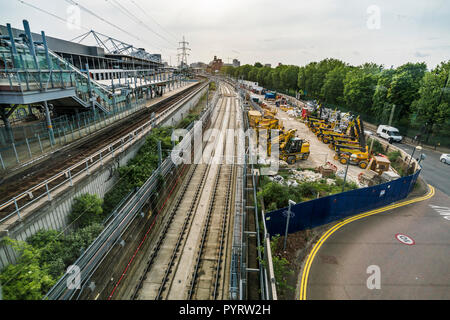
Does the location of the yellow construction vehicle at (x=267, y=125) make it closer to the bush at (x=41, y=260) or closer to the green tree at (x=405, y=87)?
the green tree at (x=405, y=87)

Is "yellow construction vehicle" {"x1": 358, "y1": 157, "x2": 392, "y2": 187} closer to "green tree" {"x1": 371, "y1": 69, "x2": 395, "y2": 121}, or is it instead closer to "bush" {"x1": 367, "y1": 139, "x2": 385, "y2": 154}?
"bush" {"x1": 367, "y1": 139, "x2": 385, "y2": 154}

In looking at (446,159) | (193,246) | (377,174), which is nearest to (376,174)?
(377,174)

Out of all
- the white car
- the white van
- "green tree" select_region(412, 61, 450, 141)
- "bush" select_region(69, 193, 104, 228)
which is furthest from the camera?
the white van

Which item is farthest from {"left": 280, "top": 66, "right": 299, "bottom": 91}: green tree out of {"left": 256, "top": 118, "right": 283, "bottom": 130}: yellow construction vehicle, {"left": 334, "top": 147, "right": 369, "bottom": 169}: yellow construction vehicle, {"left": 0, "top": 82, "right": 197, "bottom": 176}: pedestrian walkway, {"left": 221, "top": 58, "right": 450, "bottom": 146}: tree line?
{"left": 0, "top": 82, "right": 197, "bottom": 176}: pedestrian walkway

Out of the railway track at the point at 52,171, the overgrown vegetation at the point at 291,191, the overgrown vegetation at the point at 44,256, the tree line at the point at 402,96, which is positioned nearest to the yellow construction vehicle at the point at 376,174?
the overgrown vegetation at the point at 291,191

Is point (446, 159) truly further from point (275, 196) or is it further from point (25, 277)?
point (25, 277)

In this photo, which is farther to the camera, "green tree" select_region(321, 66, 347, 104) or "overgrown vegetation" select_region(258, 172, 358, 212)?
"green tree" select_region(321, 66, 347, 104)

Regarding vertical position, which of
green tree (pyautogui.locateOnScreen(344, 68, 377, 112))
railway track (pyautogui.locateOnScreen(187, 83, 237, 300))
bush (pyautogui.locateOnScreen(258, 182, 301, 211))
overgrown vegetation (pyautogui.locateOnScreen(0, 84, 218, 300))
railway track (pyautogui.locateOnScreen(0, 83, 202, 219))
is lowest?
railway track (pyautogui.locateOnScreen(187, 83, 237, 300))
